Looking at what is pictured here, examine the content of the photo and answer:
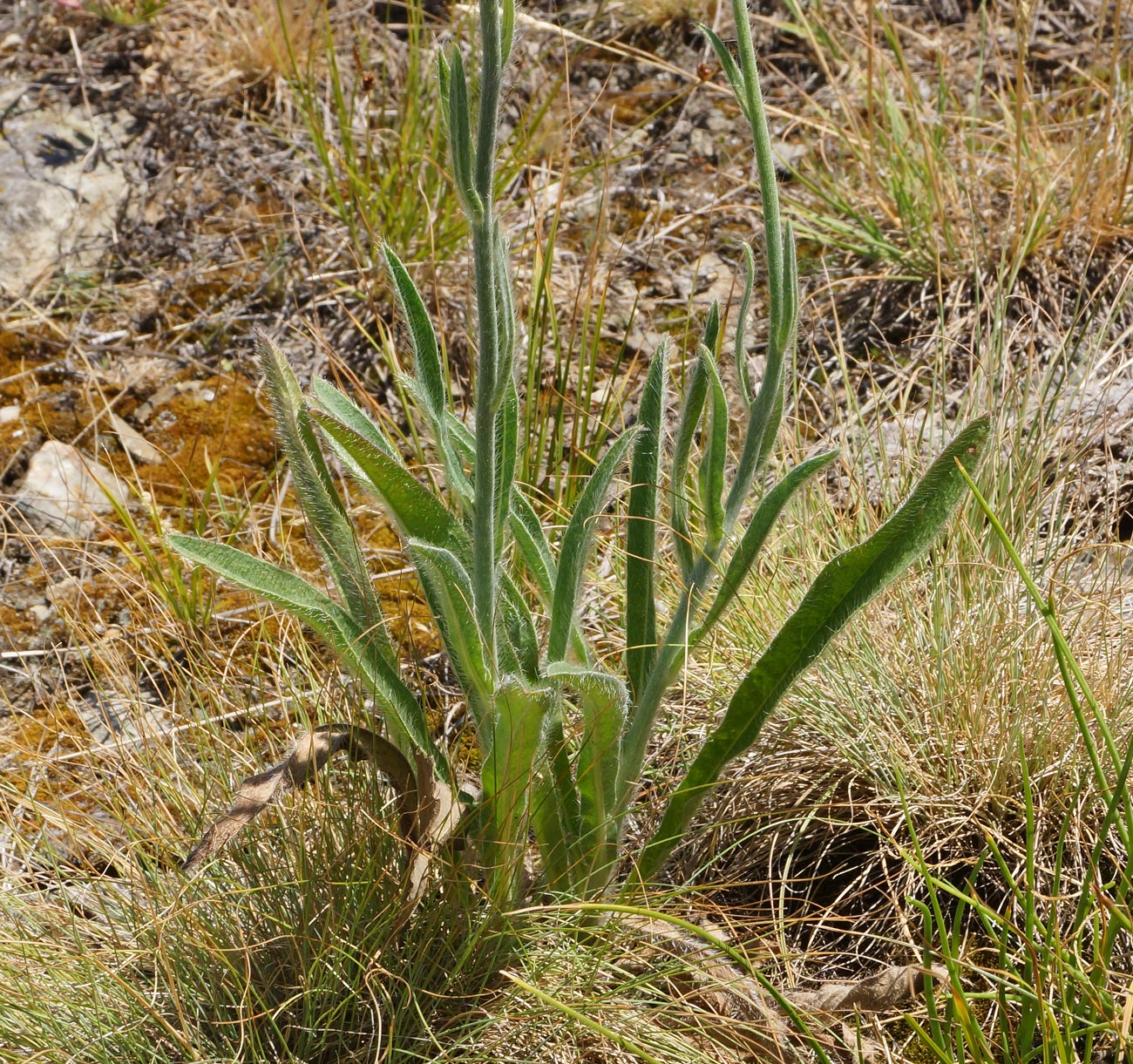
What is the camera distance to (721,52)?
111 centimetres

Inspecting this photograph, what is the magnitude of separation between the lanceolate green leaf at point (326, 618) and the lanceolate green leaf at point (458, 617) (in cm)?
8

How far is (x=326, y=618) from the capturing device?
125 cm

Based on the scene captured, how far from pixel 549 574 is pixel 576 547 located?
0.46 ft

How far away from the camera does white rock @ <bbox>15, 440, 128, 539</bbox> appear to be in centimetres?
213

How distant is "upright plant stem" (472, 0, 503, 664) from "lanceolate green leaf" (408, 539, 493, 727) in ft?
0.05

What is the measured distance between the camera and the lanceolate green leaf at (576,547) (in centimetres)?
123

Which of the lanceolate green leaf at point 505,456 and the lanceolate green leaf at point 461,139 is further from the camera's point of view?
the lanceolate green leaf at point 505,456

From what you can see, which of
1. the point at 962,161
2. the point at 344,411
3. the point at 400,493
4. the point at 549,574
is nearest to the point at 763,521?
the point at 549,574

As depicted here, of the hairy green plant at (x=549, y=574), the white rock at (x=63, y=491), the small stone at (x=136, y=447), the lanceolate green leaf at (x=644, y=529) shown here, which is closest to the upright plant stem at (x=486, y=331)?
the hairy green plant at (x=549, y=574)

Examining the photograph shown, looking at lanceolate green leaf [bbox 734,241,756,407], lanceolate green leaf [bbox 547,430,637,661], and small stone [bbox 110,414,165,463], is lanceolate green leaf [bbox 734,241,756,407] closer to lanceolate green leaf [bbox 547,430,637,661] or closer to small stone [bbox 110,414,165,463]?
lanceolate green leaf [bbox 547,430,637,661]

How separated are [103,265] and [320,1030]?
2.02m

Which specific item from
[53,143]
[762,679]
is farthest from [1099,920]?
[53,143]

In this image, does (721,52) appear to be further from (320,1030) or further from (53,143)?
(53,143)

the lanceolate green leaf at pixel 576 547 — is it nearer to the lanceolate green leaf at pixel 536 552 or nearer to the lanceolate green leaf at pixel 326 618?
the lanceolate green leaf at pixel 536 552
